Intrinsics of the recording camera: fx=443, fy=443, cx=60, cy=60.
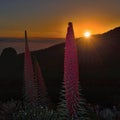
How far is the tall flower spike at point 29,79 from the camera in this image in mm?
8302

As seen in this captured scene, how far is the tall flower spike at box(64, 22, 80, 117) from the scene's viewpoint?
630 centimetres

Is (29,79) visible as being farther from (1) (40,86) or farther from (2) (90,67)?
(2) (90,67)

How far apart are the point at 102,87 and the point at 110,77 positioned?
4.86ft

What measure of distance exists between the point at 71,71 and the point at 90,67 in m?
16.1

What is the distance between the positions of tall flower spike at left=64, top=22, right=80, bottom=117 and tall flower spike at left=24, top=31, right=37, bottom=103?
60.7 inches

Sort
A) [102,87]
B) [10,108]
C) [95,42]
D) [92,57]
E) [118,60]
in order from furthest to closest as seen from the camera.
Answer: [95,42] → [92,57] → [118,60] → [102,87] → [10,108]

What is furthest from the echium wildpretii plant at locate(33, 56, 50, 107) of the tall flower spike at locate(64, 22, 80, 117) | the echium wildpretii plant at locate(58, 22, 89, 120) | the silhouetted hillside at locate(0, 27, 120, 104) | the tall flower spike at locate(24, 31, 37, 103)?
the silhouetted hillside at locate(0, 27, 120, 104)

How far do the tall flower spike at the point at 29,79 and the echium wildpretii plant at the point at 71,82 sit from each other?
1256 millimetres

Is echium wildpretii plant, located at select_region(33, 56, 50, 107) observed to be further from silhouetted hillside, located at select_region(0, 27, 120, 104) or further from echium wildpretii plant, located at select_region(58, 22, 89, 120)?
silhouetted hillside, located at select_region(0, 27, 120, 104)

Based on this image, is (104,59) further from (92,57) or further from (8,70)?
(8,70)

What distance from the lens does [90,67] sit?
22500 mm

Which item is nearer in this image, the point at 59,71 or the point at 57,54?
the point at 59,71

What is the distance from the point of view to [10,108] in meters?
10.1

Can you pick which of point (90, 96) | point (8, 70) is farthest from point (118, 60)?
point (8, 70)
